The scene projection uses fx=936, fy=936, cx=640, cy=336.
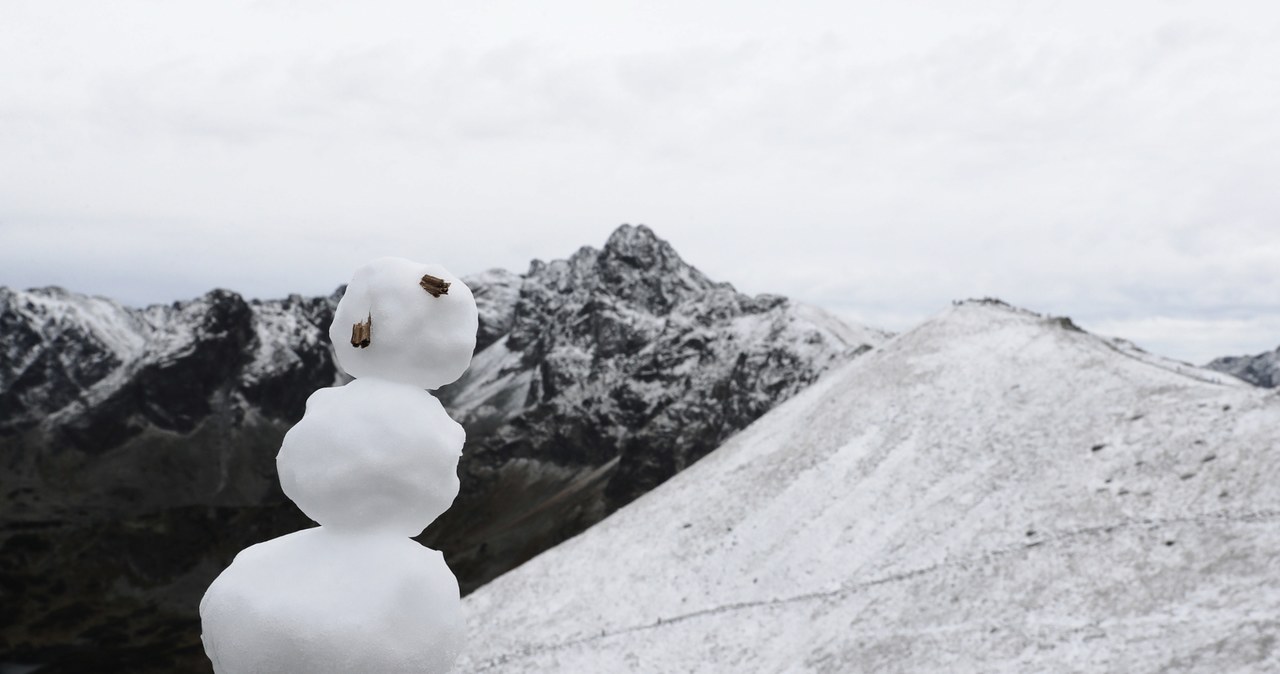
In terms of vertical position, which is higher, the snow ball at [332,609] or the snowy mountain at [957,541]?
the snow ball at [332,609]

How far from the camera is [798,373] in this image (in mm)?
192500

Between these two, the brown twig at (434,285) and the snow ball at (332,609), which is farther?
the brown twig at (434,285)

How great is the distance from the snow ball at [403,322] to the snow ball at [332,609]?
1643 mm

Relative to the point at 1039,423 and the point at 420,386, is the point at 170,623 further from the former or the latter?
the point at 420,386

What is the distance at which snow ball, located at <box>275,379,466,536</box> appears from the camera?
864cm

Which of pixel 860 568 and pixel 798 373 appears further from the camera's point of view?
pixel 798 373

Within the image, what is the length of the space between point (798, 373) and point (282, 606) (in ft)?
616

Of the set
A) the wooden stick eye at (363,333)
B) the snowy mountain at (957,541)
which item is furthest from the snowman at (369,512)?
the snowy mountain at (957,541)

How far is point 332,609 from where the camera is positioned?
26.8 feet

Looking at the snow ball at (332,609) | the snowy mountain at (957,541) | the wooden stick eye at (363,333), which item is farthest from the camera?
the snowy mountain at (957,541)

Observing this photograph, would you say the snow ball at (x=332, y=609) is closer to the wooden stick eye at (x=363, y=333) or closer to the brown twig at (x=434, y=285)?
the wooden stick eye at (x=363, y=333)

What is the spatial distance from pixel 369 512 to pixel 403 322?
1.81 meters

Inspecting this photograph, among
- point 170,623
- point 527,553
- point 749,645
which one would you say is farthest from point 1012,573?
point 170,623

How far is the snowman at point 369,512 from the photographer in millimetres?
8180
